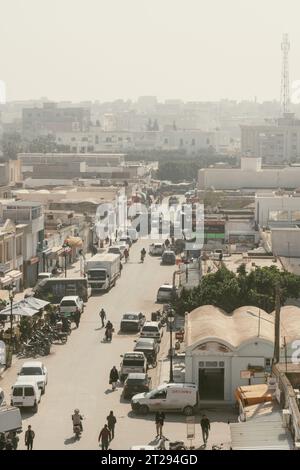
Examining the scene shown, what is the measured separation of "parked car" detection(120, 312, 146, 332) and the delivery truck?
17.9ft

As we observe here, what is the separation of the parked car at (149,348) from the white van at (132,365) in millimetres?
1023

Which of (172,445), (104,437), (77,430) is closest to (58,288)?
(77,430)

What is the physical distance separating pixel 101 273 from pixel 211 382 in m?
12.6

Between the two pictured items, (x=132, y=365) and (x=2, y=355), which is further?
(x=2, y=355)

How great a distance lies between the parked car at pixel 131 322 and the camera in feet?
87.6

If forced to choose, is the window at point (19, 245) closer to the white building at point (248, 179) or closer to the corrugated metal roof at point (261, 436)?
the corrugated metal roof at point (261, 436)

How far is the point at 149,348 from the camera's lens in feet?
76.2

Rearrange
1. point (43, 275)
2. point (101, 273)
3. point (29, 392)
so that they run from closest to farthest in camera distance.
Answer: point (29, 392)
point (101, 273)
point (43, 275)

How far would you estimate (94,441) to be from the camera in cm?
1730

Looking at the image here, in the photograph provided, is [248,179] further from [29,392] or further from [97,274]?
[29,392]

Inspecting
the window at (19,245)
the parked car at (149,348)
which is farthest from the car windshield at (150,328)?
the window at (19,245)

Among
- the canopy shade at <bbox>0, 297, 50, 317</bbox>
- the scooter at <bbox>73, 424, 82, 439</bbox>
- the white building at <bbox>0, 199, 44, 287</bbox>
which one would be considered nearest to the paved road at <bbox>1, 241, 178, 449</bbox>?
the scooter at <bbox>73, 424, 82, 439</bbox>

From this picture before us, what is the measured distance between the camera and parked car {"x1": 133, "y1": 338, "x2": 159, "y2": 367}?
22.9 meters
